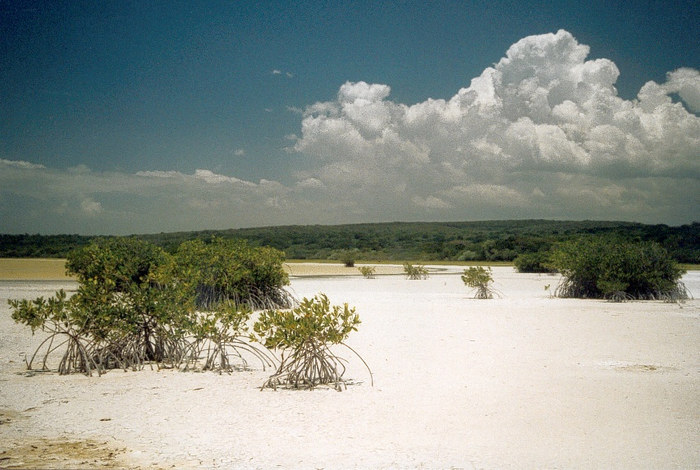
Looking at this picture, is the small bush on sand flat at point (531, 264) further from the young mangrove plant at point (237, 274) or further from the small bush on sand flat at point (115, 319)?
the small bush on sand flat at point (115, 319)

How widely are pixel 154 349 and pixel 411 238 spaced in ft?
365

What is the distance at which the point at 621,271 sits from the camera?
2055cm

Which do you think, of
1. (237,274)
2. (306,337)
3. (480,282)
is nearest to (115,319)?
(306,337)

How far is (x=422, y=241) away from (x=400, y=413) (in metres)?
107

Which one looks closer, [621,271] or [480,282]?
[621,271]

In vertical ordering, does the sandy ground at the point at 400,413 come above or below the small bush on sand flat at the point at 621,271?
below

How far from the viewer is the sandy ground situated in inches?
207

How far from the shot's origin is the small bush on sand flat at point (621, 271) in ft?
67.2

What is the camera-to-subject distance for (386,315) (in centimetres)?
1667

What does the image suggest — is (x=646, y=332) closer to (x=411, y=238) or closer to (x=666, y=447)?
(x=666, y=447)

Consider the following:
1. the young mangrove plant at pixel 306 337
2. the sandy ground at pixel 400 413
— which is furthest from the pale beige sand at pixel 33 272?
the young mangrove plant at pixel 306 337

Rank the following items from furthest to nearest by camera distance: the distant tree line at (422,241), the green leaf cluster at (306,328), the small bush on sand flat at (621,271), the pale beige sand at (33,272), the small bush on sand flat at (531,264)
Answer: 1. the distant tree line at (422,241)
2. the small bush on sand flat at (531,264)
3. the pale beige sand at (33,272)
4. the small bush on sand flat at (621,271)
5. the green leaf cluster at (306,328)

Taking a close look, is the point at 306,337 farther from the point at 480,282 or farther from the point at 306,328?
the point at 480,282

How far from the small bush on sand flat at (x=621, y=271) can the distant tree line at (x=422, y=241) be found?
6.53 ft
